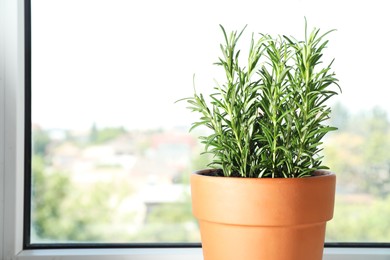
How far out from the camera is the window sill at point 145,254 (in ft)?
3.59

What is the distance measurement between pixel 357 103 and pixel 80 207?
2.05 ft

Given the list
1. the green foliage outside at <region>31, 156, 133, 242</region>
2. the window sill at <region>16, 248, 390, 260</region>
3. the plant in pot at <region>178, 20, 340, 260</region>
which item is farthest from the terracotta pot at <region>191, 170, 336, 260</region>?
the green foliage outside at <region>31, 156, 133, 242</region>

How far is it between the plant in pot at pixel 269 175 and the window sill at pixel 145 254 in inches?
9.0

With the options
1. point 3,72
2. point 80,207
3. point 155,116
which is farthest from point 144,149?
point 3,72

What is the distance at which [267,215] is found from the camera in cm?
82

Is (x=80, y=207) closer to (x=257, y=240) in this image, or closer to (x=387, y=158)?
(x=257, y=240)

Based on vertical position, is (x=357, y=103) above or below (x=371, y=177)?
above

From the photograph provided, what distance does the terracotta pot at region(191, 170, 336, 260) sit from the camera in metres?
0.82

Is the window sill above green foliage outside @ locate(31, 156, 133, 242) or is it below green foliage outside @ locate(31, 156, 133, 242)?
below

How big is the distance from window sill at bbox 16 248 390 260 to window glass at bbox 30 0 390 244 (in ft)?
0.13

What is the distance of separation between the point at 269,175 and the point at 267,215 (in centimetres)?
10

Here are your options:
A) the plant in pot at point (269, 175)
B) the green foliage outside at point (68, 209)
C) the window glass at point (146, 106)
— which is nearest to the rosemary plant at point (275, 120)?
the plant in pot at point (269, 175)

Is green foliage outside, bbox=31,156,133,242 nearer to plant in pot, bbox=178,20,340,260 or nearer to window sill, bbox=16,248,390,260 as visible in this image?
window sill, bbox=16,248,390,260

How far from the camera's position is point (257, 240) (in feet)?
2.70
